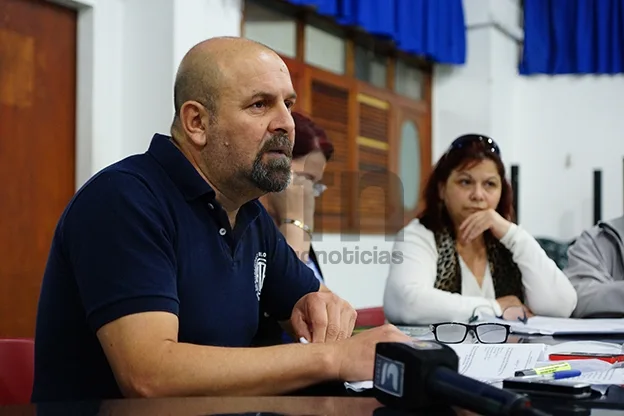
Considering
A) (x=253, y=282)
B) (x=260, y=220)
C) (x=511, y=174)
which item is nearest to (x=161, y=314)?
(x=253, y=282)

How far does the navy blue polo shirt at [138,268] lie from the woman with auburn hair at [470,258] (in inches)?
34.6

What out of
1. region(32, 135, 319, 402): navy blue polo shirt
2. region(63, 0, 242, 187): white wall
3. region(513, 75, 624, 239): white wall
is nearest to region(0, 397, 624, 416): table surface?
region(32, 135, 319, 402): navy blue polo shirt

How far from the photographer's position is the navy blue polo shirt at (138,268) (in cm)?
102

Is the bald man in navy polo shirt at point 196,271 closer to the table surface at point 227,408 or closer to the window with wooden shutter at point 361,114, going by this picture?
the table surface at point 227,408

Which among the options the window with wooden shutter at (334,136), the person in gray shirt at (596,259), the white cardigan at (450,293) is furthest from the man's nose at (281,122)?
the window with wooden shutter at (334,136)

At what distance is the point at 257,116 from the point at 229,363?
0.50m

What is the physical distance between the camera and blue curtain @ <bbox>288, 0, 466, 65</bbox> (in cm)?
411

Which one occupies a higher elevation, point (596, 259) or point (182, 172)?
point (182, 172)

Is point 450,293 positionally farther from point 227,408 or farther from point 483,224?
point 227,408

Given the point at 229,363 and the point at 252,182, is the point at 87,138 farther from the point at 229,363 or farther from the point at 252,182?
the point at 229,363

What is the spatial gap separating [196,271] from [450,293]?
3.76 feet

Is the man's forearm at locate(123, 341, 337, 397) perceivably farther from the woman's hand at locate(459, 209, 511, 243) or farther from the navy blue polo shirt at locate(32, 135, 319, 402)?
the woman's hand at locate(459, 209, 511, 243)

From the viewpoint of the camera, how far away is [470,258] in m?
2.40

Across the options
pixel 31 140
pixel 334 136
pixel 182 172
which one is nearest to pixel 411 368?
pixel 182 172
